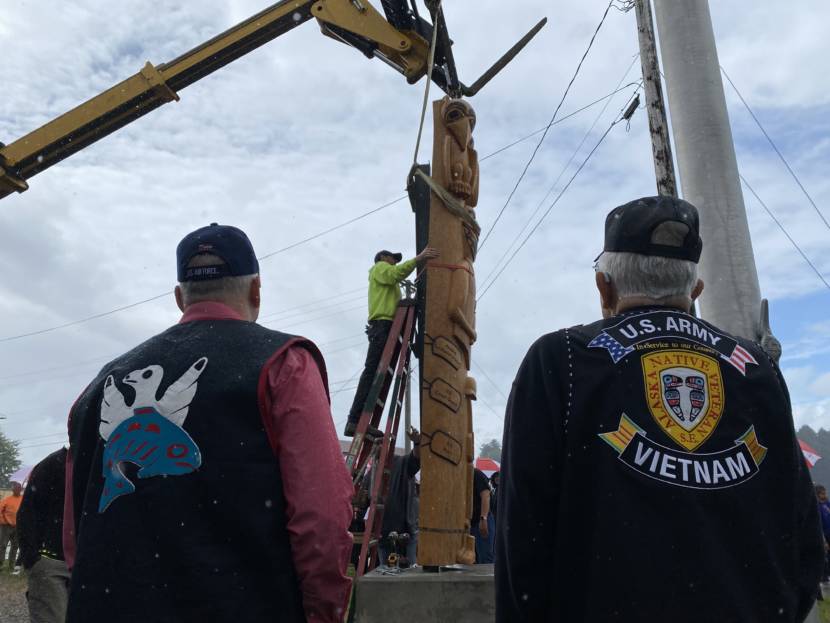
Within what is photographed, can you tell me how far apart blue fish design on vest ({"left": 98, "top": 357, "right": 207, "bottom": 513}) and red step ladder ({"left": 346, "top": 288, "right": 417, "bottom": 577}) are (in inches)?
139

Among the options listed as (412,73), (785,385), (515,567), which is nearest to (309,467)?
(515,567)

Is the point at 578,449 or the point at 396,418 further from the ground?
the point at 396,418

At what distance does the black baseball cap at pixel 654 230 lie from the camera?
1.91m

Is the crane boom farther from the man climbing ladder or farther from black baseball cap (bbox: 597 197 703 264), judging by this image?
black baseball cap (bbox: 597 197 703 264)

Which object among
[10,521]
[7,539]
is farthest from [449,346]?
[7,539]

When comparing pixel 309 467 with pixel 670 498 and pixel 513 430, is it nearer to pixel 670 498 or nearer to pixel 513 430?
pixel 513 430

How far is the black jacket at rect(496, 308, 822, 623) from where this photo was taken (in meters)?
1.60

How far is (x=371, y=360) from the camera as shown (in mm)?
6195

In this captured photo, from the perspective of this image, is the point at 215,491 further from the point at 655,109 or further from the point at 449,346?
the point at 655,109

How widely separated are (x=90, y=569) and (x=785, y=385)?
1.84 m

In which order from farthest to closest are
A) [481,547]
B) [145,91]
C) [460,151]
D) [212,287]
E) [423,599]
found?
[145,91], [481,547], [460,151], [423,599], [212,287]

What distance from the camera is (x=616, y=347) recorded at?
1.77m

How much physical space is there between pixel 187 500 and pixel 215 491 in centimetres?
8

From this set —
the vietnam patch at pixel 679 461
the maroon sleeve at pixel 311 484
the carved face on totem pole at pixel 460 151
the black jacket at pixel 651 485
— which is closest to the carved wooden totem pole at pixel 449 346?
the carved face on totem pole at pixel 460 151
